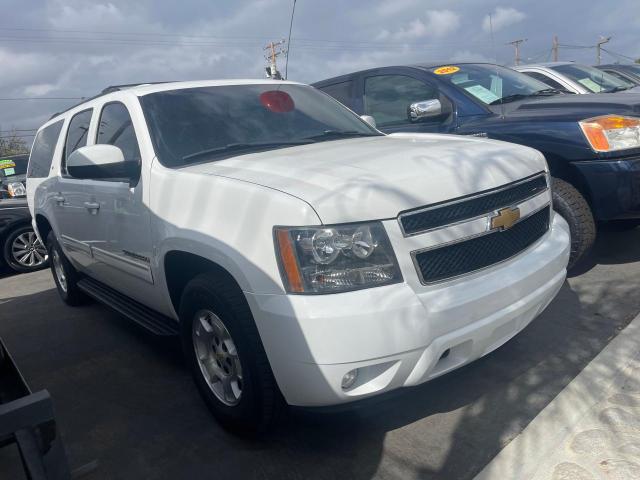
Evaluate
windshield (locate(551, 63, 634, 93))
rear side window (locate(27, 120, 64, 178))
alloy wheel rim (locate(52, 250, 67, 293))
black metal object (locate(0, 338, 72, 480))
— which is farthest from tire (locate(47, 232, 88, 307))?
windshield (locate(551, 63, 634, 93))

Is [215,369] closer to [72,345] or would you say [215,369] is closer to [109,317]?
[72,345]

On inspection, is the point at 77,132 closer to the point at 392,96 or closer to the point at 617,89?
the point at 392,96

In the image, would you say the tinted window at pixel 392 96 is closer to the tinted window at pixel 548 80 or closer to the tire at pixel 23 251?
the tinted window at pixel 548 80

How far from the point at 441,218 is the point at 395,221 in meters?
0.25

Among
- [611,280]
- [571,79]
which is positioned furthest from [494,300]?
[571,79]

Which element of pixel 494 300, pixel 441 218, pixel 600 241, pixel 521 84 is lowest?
pixel 600 241

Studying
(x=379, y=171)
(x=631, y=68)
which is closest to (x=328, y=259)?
(x=379, y=171)

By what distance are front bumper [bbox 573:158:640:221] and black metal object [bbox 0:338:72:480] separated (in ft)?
11.9

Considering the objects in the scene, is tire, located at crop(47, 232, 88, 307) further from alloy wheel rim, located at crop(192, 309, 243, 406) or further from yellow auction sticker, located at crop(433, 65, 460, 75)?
yellow auction sticker, located at crop(433, 65, 460, 75)

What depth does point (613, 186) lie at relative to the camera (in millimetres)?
3832

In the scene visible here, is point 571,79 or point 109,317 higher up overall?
point 571,79

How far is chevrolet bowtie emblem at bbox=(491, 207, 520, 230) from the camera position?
8.28ft

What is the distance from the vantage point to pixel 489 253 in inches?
99.3

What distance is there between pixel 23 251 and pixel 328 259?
710 centimetres
